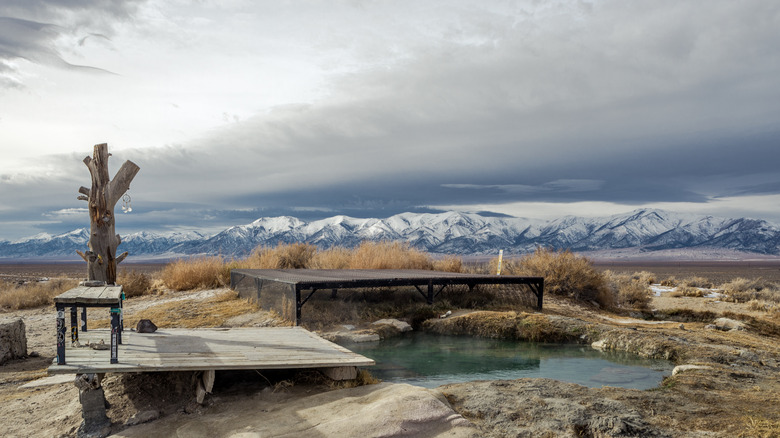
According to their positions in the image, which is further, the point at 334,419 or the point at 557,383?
the point at 557,383

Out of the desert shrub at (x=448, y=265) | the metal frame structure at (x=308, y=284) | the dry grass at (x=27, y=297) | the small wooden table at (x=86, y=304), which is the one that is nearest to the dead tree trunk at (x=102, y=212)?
the small wooden table at (x=86, y=304)

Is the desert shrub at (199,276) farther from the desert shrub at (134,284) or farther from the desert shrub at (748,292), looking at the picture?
the desert shrub at (748,292)

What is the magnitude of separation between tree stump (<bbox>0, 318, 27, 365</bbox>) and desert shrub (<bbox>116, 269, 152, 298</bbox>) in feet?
32.7

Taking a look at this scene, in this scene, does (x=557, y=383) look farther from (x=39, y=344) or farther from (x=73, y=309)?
(x=39, y=344)

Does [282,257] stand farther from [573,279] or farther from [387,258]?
[573,279]

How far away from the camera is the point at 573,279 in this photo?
63.0 ft

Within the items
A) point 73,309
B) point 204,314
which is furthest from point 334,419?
point 204,314

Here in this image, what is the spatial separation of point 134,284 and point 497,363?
15.5 meters

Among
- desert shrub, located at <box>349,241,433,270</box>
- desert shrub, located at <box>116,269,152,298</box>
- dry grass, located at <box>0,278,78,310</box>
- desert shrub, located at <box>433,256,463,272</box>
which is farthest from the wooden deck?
desert shrub, located at <box>433,256,463,272</box>

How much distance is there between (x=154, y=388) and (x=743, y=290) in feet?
95.3

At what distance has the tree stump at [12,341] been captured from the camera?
29.9 feet

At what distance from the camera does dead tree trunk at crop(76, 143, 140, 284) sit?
26.9 ft

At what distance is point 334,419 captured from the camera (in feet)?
17.4

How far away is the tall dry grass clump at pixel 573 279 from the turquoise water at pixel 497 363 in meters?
7.82
